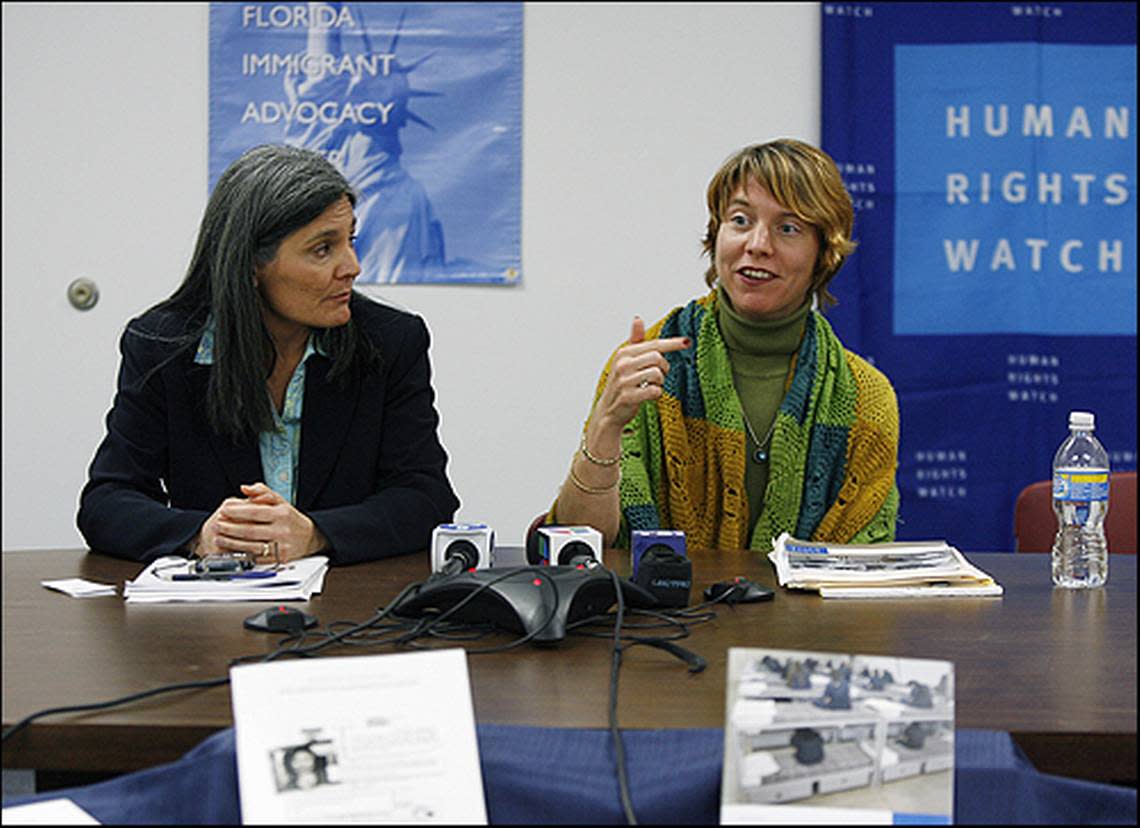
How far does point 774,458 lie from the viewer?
79.1 inches

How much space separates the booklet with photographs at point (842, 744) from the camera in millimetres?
812

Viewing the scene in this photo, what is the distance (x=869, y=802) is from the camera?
0.82m

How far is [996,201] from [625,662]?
7.49 ft

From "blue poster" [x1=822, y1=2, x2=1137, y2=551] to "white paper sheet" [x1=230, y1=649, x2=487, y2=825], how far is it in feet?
7.76

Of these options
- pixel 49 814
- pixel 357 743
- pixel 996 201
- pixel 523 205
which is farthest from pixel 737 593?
pixel 996 201

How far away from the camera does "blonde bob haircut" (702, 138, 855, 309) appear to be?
2.06 meters

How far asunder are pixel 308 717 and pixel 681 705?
300mm

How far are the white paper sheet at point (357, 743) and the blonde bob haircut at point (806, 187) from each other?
4.42ft

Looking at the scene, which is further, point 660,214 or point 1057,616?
point 660,214

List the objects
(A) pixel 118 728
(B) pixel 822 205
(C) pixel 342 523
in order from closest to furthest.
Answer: (A) pixel 118 728 < (C) pixel 342 523 < (B) pixel 822 205

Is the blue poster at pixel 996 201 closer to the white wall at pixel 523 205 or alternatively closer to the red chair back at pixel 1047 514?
the white wall at pixel 523 205

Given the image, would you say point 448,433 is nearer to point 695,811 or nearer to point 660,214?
point 660,214

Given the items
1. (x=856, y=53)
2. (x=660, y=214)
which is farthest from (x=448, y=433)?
(x=856, y=53)

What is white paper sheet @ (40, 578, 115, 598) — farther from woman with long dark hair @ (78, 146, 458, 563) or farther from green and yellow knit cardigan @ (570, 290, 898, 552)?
green and yellow knit cardigan @ (570, 290, 898, 552)
